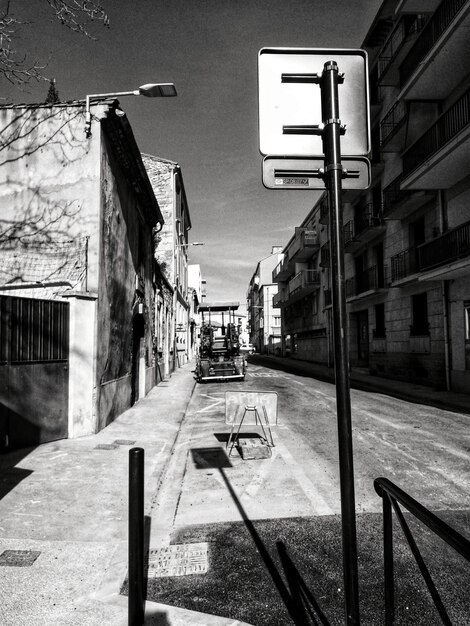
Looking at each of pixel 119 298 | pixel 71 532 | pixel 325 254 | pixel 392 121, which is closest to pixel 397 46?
pixel 392 121

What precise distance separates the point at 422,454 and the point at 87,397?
574cm

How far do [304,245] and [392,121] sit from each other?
1591 cm

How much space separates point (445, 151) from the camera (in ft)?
43.6

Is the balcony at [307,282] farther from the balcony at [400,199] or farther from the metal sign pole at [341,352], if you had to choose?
the metal sign pole at [341,352]

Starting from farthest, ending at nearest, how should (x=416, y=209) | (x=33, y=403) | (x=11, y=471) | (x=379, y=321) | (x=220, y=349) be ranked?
(x=379, y=321) < (x=220, y=349) < (x=416, y=209) < (x=33, y=403) < (x=11, y=471)

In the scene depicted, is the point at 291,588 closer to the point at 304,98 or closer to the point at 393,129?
the point at 304,98

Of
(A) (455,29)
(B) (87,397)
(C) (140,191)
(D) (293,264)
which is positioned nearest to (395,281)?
(A) (455,29)

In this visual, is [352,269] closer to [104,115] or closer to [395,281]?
[395,281]

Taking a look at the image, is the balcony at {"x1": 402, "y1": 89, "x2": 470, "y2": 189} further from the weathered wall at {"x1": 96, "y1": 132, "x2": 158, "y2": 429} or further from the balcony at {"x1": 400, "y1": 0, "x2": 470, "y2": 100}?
the weathered wall at {"x1": 96, "y1": 132, "x2": 158, "y2": 429}

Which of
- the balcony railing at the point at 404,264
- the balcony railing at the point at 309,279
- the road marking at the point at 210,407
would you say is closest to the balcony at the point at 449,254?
the balcony railing at the point at 404,264

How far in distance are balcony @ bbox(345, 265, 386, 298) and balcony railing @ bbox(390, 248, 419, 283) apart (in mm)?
1642

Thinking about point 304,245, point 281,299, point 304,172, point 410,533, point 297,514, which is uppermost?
point 304,245

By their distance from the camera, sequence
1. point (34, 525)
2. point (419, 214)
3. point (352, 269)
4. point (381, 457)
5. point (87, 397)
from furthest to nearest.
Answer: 1. point (352, 269)
2. point (419, 214)
3. point (87, 397)
4. point (381, 457)
5. point (34, 525)

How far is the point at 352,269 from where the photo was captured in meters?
27.3
